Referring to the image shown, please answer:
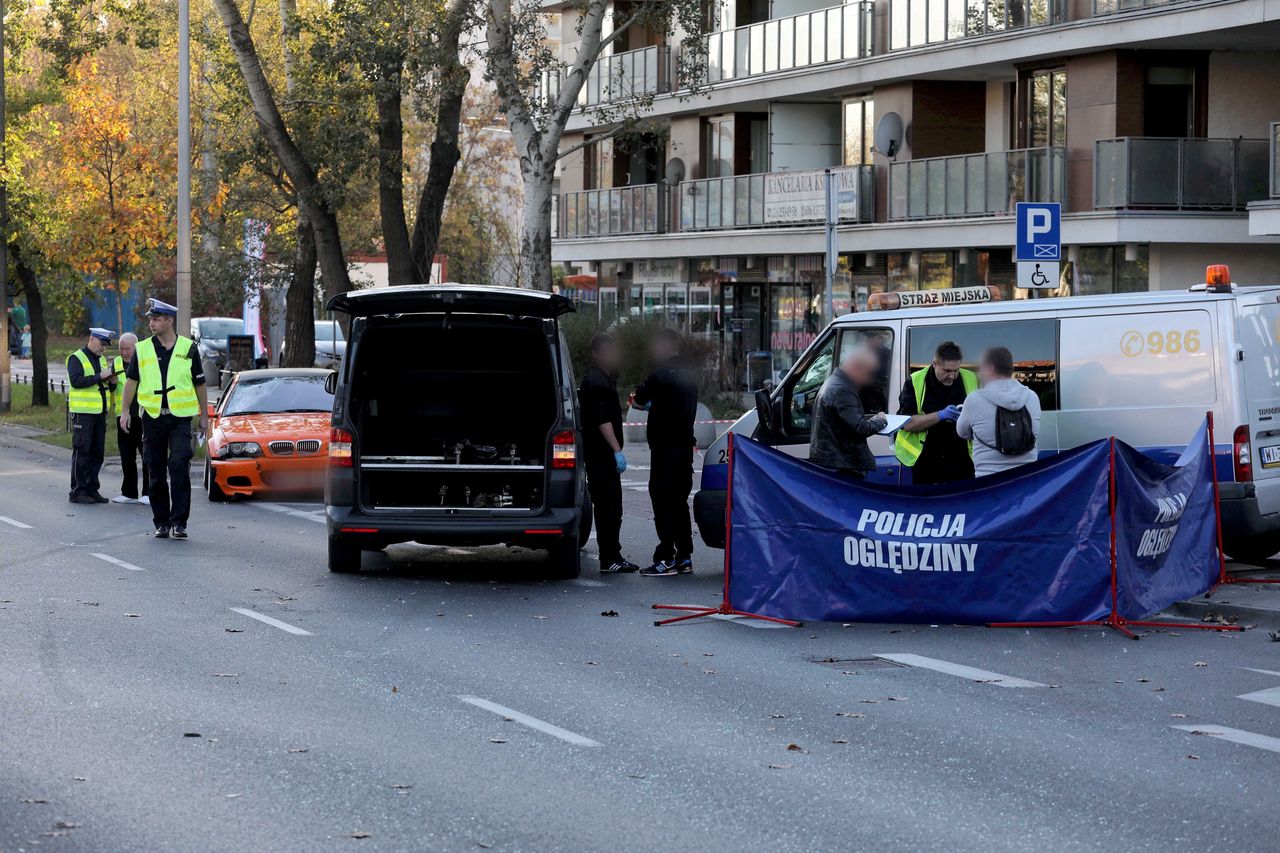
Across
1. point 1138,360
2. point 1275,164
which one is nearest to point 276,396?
point 1138,360

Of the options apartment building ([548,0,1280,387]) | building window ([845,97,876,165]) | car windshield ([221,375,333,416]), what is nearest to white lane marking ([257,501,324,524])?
car windshield ([221,375,333,416])

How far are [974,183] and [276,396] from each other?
51.6 feet

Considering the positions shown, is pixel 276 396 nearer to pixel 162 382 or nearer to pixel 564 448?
pixel 162 382

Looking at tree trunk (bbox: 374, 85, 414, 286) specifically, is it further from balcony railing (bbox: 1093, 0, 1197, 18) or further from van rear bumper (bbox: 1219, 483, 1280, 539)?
van rear bumper (bbox: 1219, 483, 1280, 539)

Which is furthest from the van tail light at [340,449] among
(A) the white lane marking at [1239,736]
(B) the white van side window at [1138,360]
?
(A) the white lane marking at [1239,736]

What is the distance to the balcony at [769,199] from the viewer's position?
35.7 m

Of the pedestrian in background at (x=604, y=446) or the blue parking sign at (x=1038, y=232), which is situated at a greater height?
the blue parking sign at (x=1038, y=232)

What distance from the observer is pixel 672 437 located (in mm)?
13898

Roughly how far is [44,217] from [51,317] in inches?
1750

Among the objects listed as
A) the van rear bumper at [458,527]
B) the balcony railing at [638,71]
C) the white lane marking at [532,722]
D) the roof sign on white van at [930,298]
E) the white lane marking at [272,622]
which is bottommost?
the white lane marking at [532,722]

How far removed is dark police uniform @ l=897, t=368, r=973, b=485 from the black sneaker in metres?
2.22

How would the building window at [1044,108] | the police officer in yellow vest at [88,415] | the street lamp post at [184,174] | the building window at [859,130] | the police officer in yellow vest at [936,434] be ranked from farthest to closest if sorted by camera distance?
the building window at [859,130], the building window at [1044,108], the street lamp post at [184,174], the police officer in yellow vest at [88,415], the police officer in yellow vest at [936,434]

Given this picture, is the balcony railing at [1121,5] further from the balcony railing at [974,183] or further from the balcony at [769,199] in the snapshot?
the balcony at [769,199]

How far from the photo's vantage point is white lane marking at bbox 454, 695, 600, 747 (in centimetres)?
792
